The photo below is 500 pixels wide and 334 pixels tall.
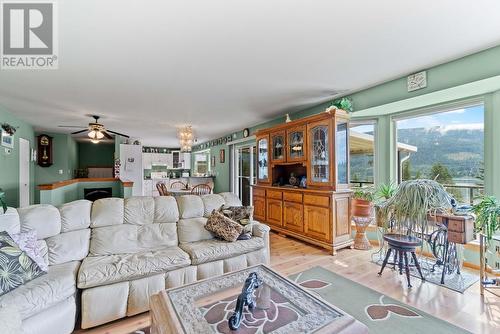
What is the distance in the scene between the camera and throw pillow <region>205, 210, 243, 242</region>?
266 cm

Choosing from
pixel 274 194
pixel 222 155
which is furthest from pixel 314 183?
pixel 222 155

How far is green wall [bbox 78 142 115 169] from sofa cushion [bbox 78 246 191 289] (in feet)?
27.3

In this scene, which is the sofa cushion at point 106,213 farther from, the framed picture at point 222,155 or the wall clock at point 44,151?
the wall clock at point 44,151

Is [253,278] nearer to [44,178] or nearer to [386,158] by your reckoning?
[386,158]

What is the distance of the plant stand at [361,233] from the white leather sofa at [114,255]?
1.69m

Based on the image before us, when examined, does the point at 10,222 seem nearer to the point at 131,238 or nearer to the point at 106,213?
the point at 106,213

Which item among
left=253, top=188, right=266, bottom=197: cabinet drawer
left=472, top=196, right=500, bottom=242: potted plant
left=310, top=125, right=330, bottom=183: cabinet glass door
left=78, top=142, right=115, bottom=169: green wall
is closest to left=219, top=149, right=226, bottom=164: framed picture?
left=253, top=188, right=266, bottom=197: cabinet drawer

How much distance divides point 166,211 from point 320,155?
250cm

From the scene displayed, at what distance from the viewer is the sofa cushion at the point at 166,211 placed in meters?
2.73

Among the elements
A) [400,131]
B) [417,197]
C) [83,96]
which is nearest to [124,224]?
[83,96]

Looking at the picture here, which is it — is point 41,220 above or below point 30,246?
above

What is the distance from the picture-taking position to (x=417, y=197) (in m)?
2.54

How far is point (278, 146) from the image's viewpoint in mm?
4586

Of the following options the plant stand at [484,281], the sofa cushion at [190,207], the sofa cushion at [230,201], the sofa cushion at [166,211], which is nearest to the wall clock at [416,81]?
the plant stand at [484,281]
